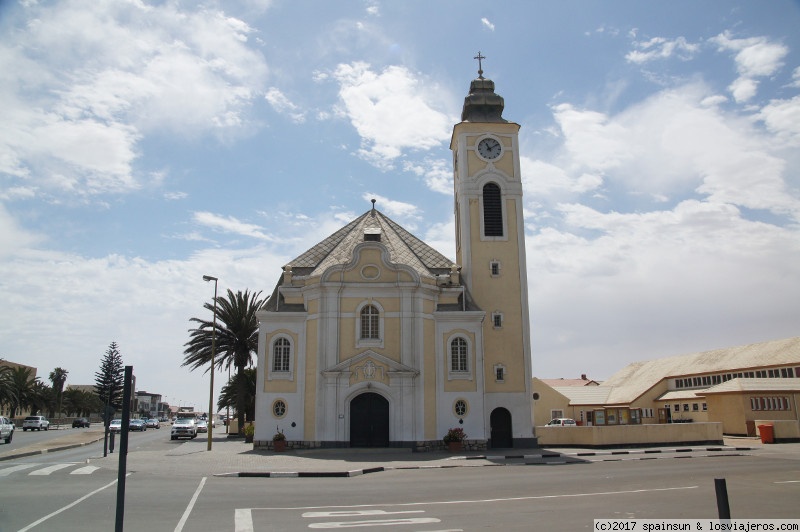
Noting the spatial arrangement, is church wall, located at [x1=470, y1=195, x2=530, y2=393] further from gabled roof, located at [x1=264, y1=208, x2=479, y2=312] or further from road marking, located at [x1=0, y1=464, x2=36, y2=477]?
road marking, located at [x1=0, y1=464, x2=36, y2=477]

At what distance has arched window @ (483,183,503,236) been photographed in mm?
39469

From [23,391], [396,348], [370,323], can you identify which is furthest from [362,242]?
[23,391]

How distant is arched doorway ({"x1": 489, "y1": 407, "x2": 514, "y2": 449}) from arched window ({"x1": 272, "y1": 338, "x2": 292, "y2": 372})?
1204 cm

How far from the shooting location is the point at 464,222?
39281 millimetres

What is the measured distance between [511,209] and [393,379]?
540 inches

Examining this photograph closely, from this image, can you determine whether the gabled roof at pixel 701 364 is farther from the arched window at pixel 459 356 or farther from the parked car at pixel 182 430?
the parked car at pixel 182 430

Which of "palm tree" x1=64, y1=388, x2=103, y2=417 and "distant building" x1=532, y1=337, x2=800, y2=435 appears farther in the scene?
"palm tree" x1=64, y1=388, x2=103, y2=417

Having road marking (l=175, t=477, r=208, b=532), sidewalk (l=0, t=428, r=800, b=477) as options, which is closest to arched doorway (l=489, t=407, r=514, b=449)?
sidewalk (l=0, t=428, r=800, b=477)

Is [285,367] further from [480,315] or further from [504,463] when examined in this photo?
[504,463]

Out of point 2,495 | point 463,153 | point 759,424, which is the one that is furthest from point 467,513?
point 759,424

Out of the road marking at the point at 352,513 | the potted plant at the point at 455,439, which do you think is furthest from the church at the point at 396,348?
the road marking at the point at 352,513

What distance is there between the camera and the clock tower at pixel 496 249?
36.5m

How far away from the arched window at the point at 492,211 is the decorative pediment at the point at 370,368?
431 inches

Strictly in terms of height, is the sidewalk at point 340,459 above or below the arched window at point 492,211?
below
